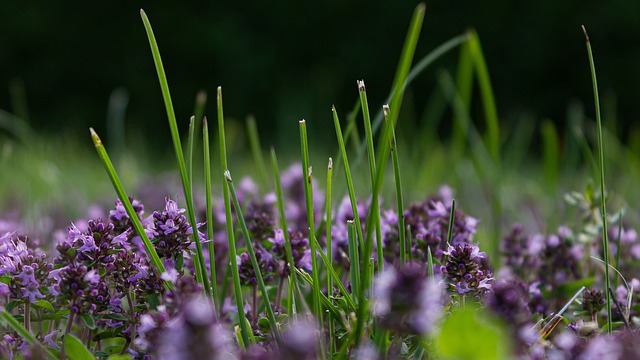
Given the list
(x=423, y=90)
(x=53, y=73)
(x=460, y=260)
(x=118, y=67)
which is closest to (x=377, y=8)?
(x=423, y=90)

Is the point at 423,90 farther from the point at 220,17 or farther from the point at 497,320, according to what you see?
the point at 497,320

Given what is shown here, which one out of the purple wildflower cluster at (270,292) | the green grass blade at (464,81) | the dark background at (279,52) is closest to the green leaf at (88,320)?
the purple wildflower cluster at (270,292)

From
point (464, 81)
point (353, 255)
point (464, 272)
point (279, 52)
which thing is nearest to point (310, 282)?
point (353, 255)

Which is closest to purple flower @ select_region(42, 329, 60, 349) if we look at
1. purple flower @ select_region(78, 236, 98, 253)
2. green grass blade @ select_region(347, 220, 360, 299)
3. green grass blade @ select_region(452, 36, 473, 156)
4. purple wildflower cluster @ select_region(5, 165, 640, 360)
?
purple wildflower cluster @ select_region(5, 165, 640, 360)

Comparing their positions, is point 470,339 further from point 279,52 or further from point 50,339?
point 279,52

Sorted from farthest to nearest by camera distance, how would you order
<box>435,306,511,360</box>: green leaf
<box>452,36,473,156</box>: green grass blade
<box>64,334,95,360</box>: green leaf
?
1. <box>452,36,473,156</box>: green grass blade
2. <box>64,334,95,360</box>: green leaf
3. <box>435,306,511,360</box>: green leaf

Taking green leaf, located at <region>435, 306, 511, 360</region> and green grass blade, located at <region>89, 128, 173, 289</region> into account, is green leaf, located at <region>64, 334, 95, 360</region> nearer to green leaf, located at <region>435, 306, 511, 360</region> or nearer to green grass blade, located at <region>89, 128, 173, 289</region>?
green grass blade, located at <region>89, 128, 173, 289</region>
